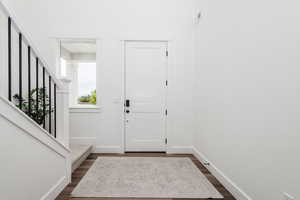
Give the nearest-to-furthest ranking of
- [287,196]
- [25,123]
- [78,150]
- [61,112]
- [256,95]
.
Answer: [287,196] < [25,123] < [256,95] < [61,112] < [78,150]

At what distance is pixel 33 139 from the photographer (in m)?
1.62

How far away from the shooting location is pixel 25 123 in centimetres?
150

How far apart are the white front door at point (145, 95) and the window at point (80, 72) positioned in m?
1.86

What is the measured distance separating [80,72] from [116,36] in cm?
222

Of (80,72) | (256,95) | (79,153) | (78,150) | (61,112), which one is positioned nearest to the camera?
(256,95)

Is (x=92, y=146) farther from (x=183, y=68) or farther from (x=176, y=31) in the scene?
(x=176, y=31)

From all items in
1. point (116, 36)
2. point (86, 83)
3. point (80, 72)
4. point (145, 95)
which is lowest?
point (145, 95)

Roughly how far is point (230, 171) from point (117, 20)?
10.5 ft

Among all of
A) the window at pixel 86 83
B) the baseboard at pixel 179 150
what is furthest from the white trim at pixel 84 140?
the window at pixel 86 83

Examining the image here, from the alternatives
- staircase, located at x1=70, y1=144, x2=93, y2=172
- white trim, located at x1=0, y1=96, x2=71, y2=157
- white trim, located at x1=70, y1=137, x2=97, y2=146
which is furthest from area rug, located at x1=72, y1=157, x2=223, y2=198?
white trim, located at x1=0, y1=96, x2=71, y2=157

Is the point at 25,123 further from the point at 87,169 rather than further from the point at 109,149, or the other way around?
the point at 109,149

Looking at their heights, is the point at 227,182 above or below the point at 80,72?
below

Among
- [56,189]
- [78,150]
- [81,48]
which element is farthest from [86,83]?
[56,189]

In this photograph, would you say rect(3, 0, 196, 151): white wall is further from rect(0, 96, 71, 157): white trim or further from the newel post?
rect(0, 96, 71, 157): white trim
